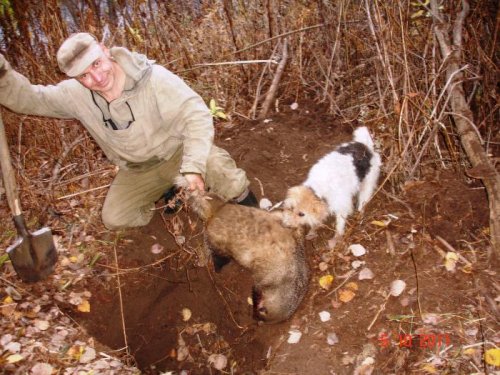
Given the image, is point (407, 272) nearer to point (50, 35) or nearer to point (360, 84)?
point (360, 84)

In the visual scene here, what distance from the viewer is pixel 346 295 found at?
3.58m

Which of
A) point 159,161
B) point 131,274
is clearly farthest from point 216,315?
point 159,161

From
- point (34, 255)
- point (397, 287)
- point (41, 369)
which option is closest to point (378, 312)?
point (397, 287)

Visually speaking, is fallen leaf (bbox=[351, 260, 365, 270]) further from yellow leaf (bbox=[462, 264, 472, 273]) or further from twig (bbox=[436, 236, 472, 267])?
yellow leaf (bbox=[462, 264, 472, 273])

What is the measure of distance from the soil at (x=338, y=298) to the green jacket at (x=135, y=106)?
0.71 metres

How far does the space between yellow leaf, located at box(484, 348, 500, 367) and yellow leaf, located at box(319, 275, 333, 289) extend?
1.33 meters

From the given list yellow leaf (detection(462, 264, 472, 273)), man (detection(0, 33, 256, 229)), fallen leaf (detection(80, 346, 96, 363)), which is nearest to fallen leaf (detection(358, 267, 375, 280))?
yellow leaf (detection(462, 264, 472, 273))

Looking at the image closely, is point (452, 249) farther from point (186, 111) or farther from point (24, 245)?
point (24, 245)

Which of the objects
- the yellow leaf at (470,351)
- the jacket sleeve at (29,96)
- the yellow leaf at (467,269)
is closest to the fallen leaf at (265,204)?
the yellow leaf at (467,269)

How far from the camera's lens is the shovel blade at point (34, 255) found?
351 cm

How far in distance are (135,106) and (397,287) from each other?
2656mm

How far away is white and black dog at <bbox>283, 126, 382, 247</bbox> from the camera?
3.72m

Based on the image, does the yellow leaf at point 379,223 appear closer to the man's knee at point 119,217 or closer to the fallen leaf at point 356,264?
the fallen leaf at point 356,264
